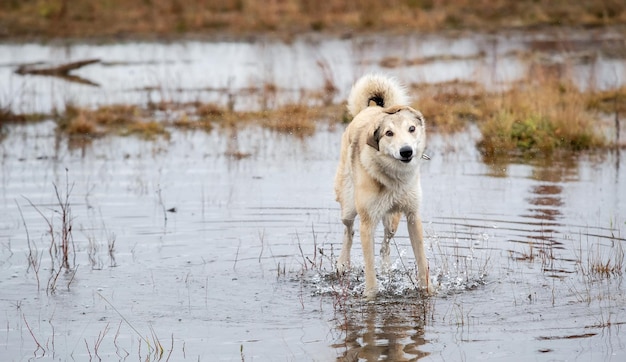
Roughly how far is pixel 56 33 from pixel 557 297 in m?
24.5

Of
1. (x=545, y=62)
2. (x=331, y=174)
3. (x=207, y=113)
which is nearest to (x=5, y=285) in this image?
(x=331, y=174)

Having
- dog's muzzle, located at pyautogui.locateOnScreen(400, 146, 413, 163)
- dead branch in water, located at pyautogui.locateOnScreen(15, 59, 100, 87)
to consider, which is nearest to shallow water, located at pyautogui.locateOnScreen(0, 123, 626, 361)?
dog's muzzle, located at pyautogui.locateOnScreen(400, 146, 413, 163)

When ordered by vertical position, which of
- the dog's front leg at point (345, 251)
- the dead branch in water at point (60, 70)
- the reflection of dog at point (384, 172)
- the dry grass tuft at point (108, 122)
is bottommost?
the dog's front leg at point (345, 251)

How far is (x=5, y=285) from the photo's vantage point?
801 centimetres

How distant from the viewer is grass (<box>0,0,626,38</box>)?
95.5ft

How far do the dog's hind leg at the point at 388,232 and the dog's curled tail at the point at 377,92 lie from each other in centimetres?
99

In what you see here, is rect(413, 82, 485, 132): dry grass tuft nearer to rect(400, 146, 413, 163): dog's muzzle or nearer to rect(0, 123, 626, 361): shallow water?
rect(0, 123, 626, 361): shallow water

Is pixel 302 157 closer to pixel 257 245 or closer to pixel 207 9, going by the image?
pixel 257 245

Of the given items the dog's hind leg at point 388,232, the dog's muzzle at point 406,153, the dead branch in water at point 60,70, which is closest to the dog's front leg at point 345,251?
the dog's hind leg at point 388,232

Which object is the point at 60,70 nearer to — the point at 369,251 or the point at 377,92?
the point at 377,92

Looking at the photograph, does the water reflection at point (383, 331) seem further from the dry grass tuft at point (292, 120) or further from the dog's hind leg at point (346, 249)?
the dry grass tuft at point (292, 120)

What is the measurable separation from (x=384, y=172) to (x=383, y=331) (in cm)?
130

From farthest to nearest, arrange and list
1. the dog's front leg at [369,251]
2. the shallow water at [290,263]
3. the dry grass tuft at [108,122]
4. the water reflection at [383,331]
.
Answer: the dry grass tuft at [108,122], the dog's front leg at [369,251], the shallow water at [290,263], the water reflection at [383,331]

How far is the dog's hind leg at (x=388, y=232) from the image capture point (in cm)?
812
